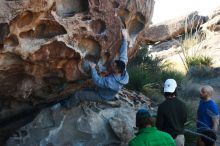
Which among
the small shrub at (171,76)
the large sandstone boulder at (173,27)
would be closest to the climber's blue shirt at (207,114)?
the small shrub at (171,76)

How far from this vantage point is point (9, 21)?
5996 millimetres

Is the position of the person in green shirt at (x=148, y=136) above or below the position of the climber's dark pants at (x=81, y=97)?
below

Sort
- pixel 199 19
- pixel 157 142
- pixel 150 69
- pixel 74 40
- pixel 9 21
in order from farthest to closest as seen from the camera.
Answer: pixel 199 19 < pixel 150 69 < pixel 74 40 < pixel 9 21 < pixel 157 142

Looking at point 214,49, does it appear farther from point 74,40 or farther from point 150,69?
point 74,40

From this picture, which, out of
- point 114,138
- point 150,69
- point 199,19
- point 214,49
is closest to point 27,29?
point 114,138

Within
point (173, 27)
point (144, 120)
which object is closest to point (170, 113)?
point (144, 120)

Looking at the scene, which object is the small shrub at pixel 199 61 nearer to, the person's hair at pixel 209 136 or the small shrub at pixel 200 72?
the small shrub at pixel 200 72

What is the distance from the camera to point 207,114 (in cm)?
768

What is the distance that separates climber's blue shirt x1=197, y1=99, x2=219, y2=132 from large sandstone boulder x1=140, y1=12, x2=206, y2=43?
41.2ft

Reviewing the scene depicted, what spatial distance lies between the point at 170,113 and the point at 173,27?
1436 cm

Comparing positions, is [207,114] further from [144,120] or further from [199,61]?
[199,61]

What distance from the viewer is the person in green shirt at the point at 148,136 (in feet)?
17.2

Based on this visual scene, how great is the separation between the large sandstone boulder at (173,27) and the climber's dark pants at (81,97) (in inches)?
496

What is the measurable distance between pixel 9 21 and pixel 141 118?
1.96m
